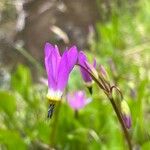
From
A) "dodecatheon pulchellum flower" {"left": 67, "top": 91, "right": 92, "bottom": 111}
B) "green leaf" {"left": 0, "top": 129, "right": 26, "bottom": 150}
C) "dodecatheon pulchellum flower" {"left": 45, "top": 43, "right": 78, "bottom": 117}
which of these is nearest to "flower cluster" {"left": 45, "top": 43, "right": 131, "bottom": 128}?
"dodecatheon pulchellum flower" {"left": 45, "top": 43, "right": 78, "bottom": 117}

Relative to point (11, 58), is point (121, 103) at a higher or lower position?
higher

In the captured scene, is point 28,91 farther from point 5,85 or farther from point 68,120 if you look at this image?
point 5,85

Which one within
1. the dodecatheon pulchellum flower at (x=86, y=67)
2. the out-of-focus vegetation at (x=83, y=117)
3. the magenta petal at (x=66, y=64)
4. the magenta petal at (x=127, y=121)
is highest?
the magenta petal at (x=66, y=64)

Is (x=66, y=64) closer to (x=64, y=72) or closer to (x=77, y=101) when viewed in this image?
(x=64, y=72)

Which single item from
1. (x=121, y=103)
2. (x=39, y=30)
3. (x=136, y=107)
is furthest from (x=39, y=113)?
(x=39, y=30)

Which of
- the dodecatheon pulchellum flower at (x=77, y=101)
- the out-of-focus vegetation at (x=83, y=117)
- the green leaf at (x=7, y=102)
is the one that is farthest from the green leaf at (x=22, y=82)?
the dodecatheon pulchellum flower at (x=77, y=101)

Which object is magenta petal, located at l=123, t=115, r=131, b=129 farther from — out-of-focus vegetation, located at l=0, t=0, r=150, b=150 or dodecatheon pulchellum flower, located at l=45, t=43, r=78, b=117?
out-of-focus vegetation, located at l=0, t=0, r=150, b=150

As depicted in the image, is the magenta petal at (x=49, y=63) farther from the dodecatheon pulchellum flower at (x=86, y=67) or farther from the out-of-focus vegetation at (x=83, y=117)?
the out-of-focus vegetation at (x=83, y=117)

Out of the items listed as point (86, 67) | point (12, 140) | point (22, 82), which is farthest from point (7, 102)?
point (86, 67)

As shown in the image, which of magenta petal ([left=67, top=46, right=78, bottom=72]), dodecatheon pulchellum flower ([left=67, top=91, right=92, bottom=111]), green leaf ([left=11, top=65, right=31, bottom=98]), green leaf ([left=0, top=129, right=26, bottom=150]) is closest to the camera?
magenta petal ([left=67, top=46, right=78, bottom=72])
